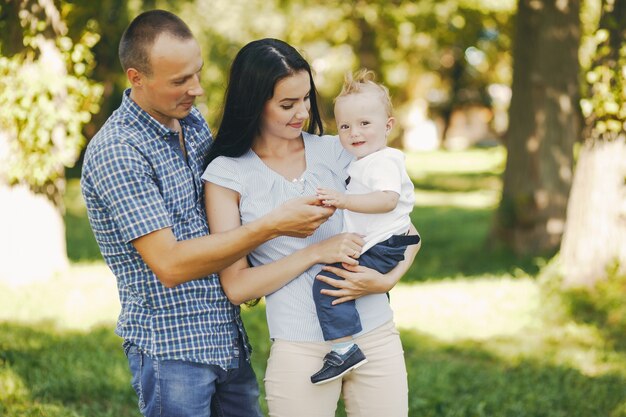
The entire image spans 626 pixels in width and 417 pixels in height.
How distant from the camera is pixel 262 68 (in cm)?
303

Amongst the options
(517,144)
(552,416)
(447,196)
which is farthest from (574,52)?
(447,196)

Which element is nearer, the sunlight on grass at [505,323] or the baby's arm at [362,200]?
the baby's arm at [362,200]

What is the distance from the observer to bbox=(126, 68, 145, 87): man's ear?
9.43 ft

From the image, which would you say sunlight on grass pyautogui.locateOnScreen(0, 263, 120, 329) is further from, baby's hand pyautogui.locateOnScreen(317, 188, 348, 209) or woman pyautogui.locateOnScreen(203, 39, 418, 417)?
baby's hand pyautogui.locateOnScreen(317, 188, 348, 209)

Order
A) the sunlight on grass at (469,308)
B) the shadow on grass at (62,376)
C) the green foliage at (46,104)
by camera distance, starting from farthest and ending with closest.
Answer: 1. the green foliage at (46,104)
2. the sunlight on grass at (469,308)
3. the shadow on grass at (62,376)

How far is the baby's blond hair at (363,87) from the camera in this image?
3186 millimetres

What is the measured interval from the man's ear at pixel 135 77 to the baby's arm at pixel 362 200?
0.73m

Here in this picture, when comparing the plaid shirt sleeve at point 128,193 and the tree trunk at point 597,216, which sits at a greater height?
the plaid shirt sleeve at point 128,193

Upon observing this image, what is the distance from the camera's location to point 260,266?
3029mm

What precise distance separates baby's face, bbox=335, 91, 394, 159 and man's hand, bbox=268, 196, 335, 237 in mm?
396

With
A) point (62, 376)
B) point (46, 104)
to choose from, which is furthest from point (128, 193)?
point (46, 104)

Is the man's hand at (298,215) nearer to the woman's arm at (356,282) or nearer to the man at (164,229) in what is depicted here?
the man at (164,229)

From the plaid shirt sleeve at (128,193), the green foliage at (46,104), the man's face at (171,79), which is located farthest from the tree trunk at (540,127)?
the plaid shirt sleeve at (128,193)

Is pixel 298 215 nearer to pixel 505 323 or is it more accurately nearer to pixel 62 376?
pixel 62 376
